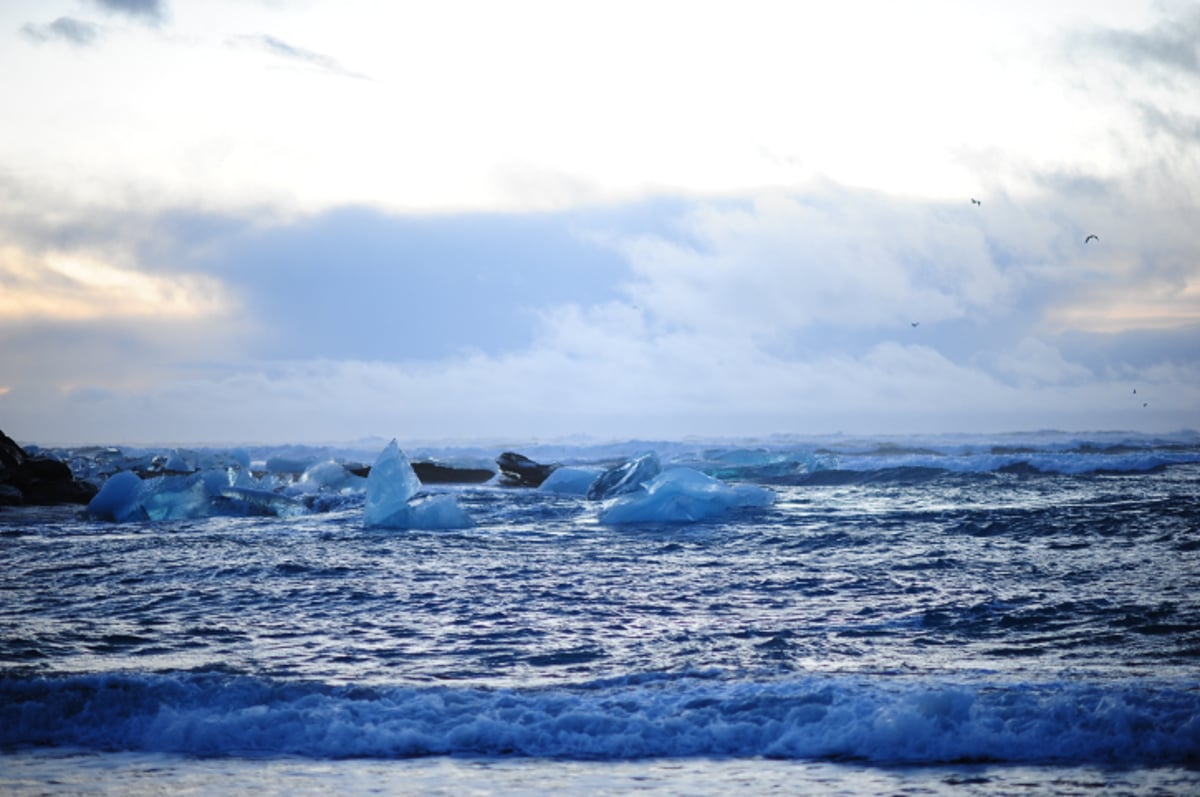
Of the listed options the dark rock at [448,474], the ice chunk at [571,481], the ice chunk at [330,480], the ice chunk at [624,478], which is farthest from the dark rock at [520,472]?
the ice chunk at [624,478]

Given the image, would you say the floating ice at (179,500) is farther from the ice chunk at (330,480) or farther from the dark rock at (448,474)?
the dark rock at (448,474)

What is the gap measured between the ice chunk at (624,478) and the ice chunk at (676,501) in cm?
279

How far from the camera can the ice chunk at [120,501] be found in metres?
17.7

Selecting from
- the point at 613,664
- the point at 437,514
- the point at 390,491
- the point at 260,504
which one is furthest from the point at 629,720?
the point at 260,504

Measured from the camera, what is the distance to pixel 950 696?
542 centimetres

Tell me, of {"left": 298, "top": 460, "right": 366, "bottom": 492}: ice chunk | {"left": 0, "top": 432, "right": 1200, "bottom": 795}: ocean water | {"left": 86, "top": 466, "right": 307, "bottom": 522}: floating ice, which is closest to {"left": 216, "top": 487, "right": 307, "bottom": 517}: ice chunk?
{"left": 86, "top": 466, "right": 307, "bottom": 522}: floating ice

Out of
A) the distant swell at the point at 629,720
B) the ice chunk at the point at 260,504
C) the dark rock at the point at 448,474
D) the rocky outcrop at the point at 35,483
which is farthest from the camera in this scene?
the dark rock at the point at 448,474

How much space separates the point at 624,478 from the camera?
20812 mm

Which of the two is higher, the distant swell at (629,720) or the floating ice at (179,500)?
the floating ice at (179,500)

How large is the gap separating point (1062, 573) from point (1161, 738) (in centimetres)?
536

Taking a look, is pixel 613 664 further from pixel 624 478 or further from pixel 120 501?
pixel 120 501

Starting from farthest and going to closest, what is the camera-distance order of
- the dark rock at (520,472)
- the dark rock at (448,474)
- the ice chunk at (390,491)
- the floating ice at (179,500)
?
1. the dark rock at (448,474)
2. the dark rock at (520,472)
3. the floating ice at (179,500)
4. the ice chunk at (390,491)

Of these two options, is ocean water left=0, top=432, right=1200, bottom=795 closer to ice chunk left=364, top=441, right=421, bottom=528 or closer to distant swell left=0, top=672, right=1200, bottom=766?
distant swell left=0, top=672, right=1200, bottom=766

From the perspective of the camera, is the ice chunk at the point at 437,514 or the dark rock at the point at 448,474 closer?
the ice chunk at the point at 437,514
